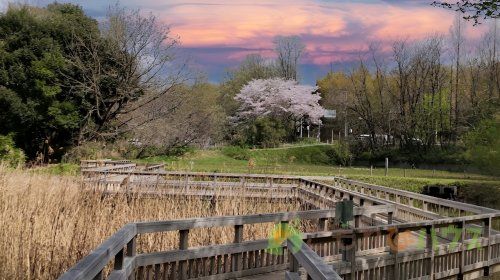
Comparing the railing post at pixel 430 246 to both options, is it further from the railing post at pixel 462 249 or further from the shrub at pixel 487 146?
the shrub at pixel 487 146

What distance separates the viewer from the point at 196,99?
45.3 m

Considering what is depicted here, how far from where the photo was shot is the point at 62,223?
739cm

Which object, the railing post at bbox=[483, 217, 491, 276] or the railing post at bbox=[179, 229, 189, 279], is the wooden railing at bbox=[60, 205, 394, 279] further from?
the railing post at bbox=[483, 217, 491, 276]

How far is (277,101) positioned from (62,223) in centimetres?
4539

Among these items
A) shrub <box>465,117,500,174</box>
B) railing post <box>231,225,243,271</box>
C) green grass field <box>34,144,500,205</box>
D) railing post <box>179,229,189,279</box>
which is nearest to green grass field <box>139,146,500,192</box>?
green grass field <box>34,144,500,205</box>

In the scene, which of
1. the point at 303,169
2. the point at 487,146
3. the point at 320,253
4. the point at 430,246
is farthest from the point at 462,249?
the point at 303,169

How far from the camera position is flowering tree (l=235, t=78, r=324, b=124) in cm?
5203

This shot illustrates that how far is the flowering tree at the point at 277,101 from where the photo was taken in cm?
5203

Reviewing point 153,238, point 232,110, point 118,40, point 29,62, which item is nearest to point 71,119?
point 29,62

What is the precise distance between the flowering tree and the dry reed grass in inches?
1577

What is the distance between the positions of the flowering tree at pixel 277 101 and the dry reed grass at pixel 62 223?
40066 mm

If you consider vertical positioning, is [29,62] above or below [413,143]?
above

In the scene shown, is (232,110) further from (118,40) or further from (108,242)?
(108,242)

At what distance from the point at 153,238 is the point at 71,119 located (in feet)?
75.0
